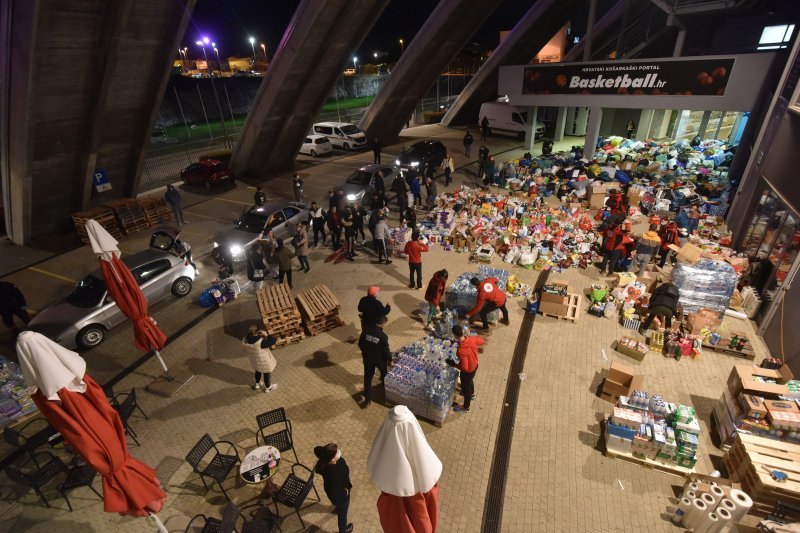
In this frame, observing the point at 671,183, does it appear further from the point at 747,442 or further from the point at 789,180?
the point at 747,442

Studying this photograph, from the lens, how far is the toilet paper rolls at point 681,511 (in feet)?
17.4

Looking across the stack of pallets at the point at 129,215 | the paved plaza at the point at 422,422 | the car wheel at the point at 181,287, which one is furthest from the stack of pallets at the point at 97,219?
the car wheel at the point at 181,287

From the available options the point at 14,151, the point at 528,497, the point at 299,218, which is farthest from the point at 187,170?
the point at 528,497

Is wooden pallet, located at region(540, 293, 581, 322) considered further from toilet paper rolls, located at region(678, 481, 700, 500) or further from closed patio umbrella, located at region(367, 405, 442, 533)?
closed patio umbrella, located at region(367, 405, 442, 533)

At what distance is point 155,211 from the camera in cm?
1636

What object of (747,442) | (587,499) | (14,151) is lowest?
(587,499)

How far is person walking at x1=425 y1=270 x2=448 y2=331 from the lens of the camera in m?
8.83

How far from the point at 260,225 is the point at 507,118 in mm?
22856

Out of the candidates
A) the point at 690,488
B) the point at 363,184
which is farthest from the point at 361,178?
the point at 690,488

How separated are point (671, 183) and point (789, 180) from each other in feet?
26.1

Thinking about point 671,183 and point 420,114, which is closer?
point 671,183

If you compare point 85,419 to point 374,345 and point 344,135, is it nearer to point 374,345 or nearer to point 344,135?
point 374,345

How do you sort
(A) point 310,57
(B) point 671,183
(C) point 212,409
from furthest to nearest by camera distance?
(A) point 310,57 → (B) point 671,183 → (C) point 212,409

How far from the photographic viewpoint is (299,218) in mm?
13859
